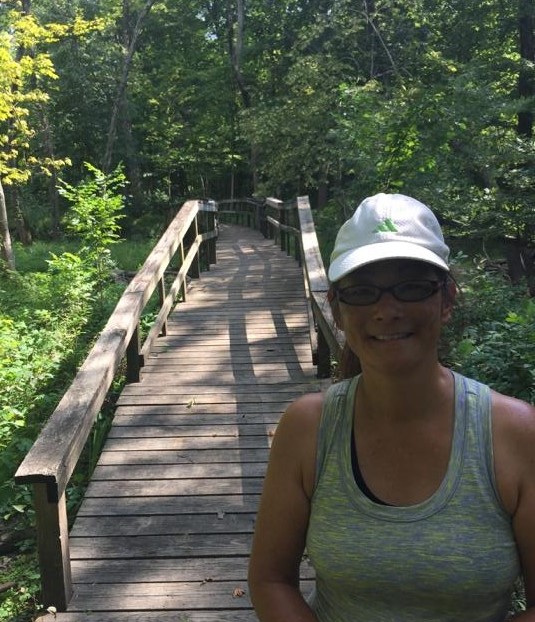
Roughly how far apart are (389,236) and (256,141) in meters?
13.9

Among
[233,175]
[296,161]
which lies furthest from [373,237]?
[233,175]

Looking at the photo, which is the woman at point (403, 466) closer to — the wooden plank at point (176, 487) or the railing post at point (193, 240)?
the wooden plank at point (176, 487)

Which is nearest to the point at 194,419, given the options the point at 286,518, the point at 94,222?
the point at 286,518

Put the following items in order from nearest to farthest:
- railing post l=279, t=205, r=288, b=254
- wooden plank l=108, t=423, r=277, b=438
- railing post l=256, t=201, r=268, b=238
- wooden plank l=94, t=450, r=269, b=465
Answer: wooden plank l=94, t=450, r=269, b=465 → wooden plank l=108, t=423, r=277, b=438 → railing post l=279, t=205, r=288, b=254 → railing post l=256, t=201, r=268, b=238

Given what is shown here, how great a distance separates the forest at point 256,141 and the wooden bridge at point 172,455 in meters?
0.45

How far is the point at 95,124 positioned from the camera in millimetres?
24672

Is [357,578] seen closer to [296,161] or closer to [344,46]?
[296,161]

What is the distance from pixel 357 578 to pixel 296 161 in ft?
44.7

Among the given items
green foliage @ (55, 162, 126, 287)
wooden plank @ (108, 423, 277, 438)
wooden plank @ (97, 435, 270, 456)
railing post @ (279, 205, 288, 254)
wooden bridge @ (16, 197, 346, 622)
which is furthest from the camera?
railing post @ (279, 205, 288, 254)

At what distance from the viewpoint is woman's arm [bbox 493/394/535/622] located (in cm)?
121

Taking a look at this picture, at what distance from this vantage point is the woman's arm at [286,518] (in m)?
1.38

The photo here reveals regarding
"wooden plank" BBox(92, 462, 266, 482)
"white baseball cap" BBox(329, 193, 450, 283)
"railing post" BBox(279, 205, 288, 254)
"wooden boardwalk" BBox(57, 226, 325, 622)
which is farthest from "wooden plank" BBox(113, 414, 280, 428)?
"railing post" BBox(279, 205, 288, 254)

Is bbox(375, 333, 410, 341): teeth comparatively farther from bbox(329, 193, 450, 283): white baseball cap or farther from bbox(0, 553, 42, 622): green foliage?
bbox(0, 553, 42, 622): green foliage

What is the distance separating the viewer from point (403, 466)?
1.29 metres
